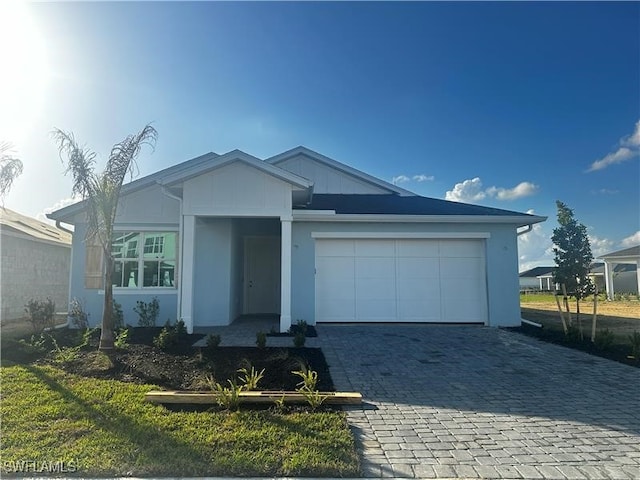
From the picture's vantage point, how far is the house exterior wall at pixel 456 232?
11.0m

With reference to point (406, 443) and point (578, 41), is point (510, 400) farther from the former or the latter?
point (578, 41)

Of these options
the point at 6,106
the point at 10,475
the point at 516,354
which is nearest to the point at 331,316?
the point at 516,354

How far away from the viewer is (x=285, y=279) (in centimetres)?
980

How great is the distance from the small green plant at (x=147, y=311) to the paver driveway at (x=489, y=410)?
5.42 metres

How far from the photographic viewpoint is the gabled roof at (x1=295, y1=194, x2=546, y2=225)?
37.1 feet

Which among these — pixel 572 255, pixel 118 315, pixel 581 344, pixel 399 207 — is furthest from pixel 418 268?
pixel 118 315

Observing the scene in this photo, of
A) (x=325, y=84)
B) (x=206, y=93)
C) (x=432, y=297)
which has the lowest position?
(x=432, y=297)

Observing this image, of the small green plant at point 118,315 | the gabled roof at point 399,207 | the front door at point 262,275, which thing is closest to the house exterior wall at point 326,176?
the gabled roof at point 399,207

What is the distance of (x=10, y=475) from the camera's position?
3.21m

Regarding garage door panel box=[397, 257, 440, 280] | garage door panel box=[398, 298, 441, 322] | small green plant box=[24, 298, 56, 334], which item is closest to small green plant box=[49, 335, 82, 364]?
small green plant box=[24, 298, 56, 334]

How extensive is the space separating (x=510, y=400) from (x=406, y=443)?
2.14 metres

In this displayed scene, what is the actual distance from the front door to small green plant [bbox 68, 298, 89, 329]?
513cm

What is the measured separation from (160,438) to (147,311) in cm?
787

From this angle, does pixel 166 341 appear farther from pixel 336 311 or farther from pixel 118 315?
pixel 336 311
